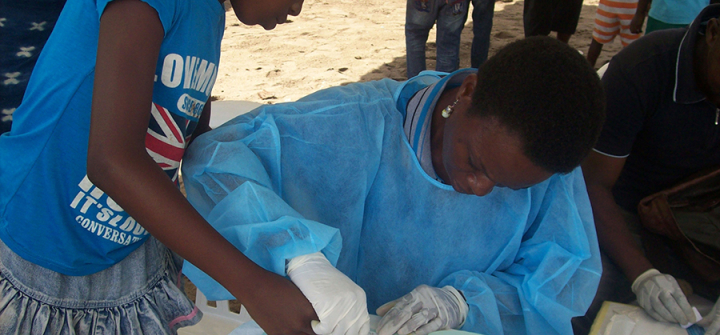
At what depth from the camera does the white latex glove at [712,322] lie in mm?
1388

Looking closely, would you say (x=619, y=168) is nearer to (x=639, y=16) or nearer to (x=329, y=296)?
(x=329, y=296)

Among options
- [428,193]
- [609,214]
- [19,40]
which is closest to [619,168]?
[609,214]

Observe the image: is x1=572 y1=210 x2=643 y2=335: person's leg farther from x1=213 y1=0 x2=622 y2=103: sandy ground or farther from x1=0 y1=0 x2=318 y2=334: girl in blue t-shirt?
x1=213 y1=0 x2=622 y2=103: sandy ground

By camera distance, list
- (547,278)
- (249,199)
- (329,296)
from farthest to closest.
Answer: (547,278) < (249,199) < (329,296)

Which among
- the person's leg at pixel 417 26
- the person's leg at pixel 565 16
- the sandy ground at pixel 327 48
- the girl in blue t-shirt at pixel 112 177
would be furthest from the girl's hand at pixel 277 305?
the person's leg at pixel 565 16

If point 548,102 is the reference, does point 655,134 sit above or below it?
below

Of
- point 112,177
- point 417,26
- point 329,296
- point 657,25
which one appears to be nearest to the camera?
point 112,177

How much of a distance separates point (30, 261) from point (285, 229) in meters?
0.49

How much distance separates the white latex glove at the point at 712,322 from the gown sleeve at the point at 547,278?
493mm

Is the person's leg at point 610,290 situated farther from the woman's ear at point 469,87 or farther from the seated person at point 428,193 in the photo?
the woman's ear at point 469,87

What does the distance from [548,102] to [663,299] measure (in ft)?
3.15

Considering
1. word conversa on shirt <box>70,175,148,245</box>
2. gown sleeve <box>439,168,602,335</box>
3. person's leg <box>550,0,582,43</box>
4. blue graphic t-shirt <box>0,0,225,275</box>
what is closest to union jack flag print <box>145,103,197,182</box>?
blue graphic t-shirt <box>0,0,225,275</box>

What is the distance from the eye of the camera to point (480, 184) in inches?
39.8

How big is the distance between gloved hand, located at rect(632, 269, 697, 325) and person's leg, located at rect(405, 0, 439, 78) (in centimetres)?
210
